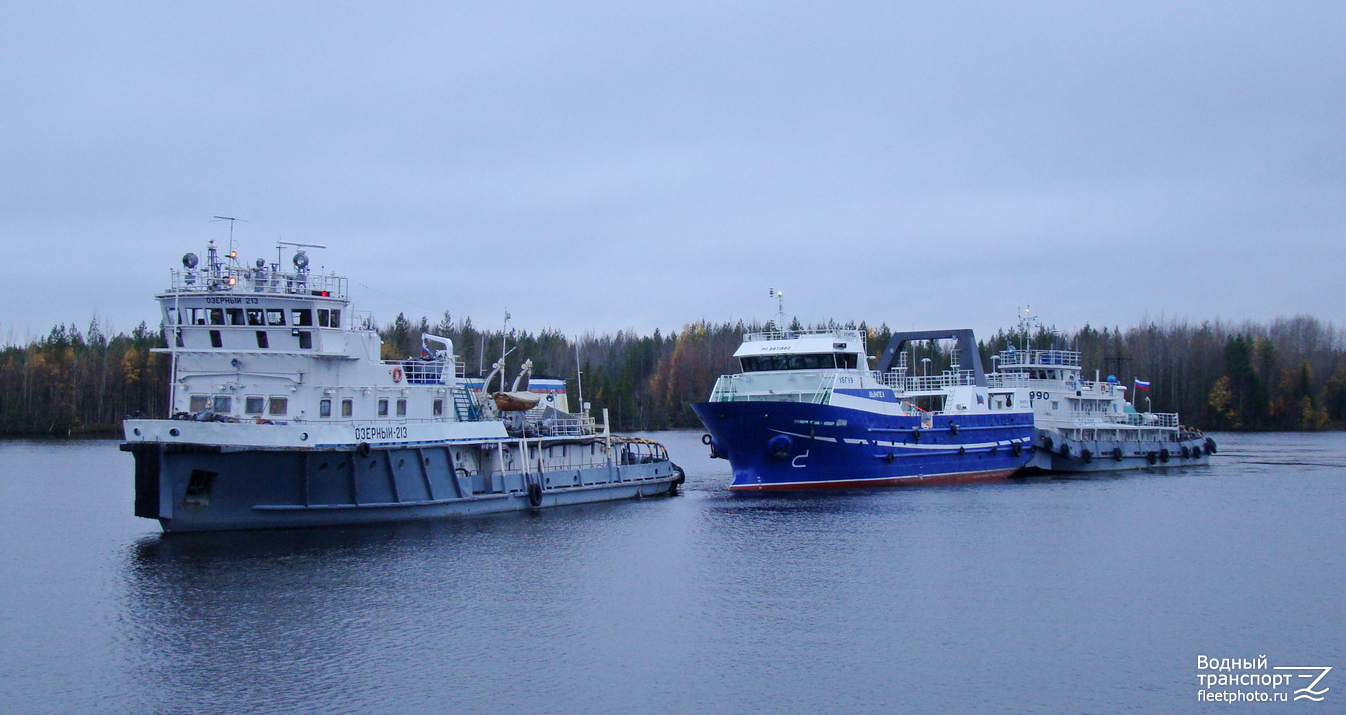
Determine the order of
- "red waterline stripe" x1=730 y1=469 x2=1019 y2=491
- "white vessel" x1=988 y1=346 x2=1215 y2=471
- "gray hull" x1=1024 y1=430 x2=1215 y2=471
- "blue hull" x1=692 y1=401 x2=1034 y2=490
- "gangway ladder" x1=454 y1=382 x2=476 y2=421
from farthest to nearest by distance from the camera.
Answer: "white vessel" x1=988 y1=346 x2=1215 y2=471 → "gray hull" x1=1024 y1=430 x2=1215 y2=471 → "red waterline stripe" x1=730 y1=469 x2=1019 y2=491 → "blue hull" x1=692 y1=401 x2=1034 y2=490 → "gangway ladder" x1=454 y1=382 x2=476 y2=421

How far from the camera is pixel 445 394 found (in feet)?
122

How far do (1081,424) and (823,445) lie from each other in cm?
2250

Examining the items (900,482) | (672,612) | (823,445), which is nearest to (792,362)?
(823,445)

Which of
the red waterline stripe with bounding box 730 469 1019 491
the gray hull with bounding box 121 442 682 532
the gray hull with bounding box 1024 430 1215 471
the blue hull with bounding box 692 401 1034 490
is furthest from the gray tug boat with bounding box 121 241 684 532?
the gray hull with bounding box 1024 430 1215 471

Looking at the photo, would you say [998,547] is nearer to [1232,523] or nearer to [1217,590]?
[1217,590]

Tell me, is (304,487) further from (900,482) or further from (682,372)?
(682,372)

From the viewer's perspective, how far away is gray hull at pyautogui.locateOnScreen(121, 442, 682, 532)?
30438 millimetres

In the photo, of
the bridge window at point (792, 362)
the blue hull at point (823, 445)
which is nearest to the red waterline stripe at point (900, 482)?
the blue hull at point (823, 445)

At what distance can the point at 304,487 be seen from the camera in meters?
31.7

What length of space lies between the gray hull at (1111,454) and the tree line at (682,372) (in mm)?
50402

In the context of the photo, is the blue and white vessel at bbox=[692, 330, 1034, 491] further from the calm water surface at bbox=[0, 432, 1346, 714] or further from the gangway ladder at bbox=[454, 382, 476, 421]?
the gangway ladder at bbox=[454, 382, 476, 421]

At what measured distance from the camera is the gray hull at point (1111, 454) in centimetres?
5844

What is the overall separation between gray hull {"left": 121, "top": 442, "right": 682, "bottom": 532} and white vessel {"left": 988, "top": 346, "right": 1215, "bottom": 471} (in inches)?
1326

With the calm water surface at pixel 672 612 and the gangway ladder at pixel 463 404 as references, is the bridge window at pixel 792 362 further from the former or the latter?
the gangway ladder at pixel 463 404
